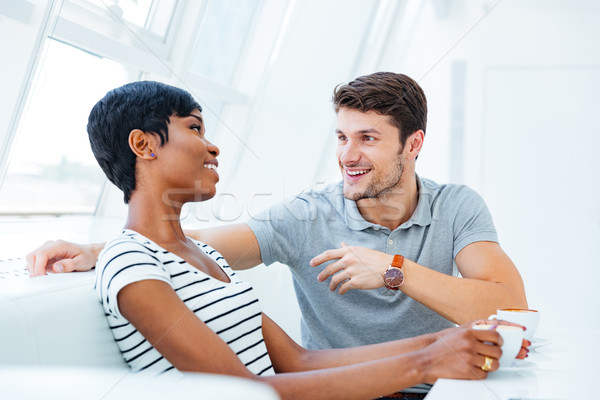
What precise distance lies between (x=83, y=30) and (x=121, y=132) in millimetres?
934

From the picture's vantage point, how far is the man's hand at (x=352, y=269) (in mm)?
1253

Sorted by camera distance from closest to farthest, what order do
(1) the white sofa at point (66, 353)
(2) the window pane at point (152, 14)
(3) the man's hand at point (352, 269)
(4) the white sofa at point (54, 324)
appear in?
(1) the white sofa at point (66, 353)
(4) the white sofa at point (54, 324)
(3) the man's hand at point (352, 269)
(2) the window pane at point (152, 14)

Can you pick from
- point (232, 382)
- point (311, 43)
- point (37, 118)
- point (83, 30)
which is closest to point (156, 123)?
point (232, 382)

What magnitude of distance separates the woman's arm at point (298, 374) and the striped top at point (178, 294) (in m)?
0.03

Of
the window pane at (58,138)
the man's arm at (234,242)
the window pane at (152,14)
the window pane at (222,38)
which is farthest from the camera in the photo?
the window pane at (222,38)

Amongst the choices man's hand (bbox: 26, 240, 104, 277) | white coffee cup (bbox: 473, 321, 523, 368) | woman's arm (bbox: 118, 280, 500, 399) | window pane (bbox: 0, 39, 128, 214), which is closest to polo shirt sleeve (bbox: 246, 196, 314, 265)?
man's hand (bbox: 26, 240, 104, 277)

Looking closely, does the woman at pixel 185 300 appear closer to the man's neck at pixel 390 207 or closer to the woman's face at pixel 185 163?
the woman's face at pixel 185 163

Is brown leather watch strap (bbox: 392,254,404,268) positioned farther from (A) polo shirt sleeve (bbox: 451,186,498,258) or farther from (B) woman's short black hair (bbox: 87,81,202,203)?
(B) woman's short black hair (bbox: 87,81,202,203)

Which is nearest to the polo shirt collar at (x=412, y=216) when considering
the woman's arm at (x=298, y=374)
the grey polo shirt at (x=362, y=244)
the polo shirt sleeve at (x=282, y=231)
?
the grey polo shirt at (x=362, y=244)

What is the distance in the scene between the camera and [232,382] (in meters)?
0.61

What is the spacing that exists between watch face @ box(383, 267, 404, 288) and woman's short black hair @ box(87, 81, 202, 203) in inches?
23.1

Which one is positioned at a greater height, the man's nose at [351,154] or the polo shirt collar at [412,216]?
the man's nose at [351,154]

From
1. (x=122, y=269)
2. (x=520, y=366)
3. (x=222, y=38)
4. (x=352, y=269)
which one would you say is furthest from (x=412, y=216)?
(x=222, y=38)

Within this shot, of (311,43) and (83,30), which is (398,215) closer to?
(83,30)
